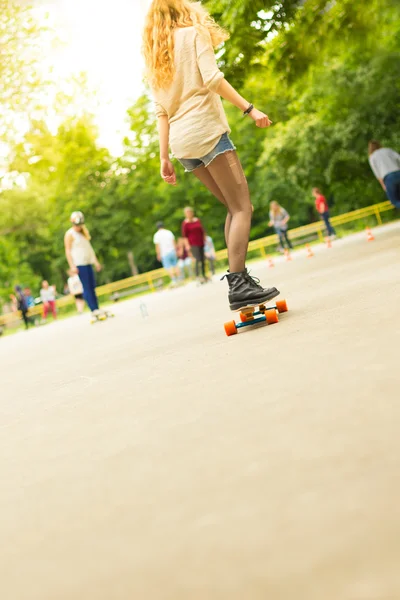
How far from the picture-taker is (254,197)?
52625 millimetres

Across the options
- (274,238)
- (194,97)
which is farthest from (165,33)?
(274,238)

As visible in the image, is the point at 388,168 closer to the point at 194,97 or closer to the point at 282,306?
the point at 282,306

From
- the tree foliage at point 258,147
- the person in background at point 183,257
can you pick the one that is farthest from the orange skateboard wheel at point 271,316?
the person in background at point 183,257

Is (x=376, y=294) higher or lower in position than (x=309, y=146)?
lower

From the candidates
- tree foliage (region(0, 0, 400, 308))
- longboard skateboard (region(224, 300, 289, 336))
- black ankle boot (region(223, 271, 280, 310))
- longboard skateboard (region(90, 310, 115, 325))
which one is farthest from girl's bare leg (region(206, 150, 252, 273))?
longboard skateboard (region(90, 310, 115, 325))

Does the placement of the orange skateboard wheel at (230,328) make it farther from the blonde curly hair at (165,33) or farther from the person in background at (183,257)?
the person in background at (183,257)

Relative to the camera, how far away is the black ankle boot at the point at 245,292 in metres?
6.03

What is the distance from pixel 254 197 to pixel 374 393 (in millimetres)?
50257

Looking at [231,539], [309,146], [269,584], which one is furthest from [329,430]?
[309,146]

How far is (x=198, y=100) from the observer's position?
20.8ft

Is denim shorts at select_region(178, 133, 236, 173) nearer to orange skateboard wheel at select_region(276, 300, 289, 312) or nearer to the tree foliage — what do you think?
orange skateboard wheel at select_region(276, 300, 289, 312)

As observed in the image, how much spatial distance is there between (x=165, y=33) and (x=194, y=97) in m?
0.55

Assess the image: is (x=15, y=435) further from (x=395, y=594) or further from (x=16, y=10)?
(x=16, y=10)

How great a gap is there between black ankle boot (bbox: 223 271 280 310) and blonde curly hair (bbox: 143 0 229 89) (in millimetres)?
1661
